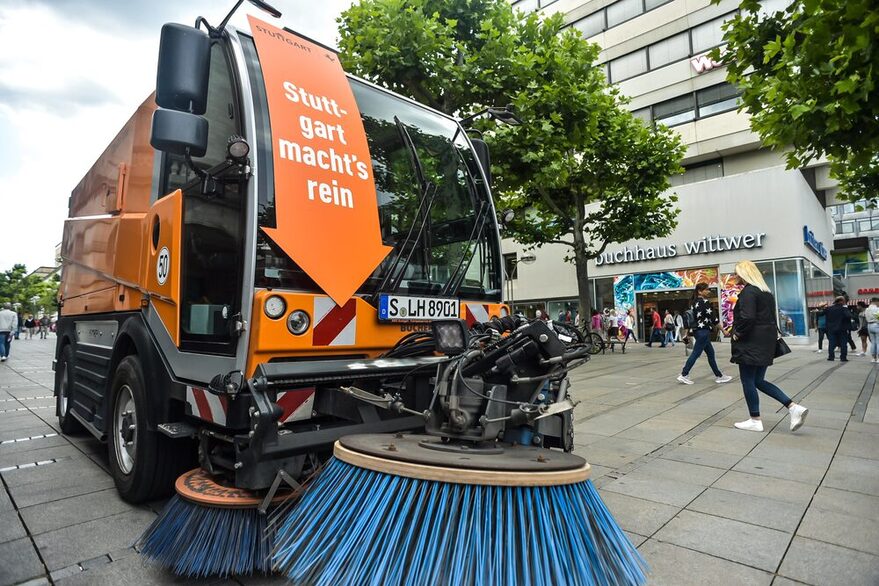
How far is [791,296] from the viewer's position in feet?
61.5

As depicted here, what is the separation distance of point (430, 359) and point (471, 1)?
929cm

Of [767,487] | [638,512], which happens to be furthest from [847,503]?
[638,512]

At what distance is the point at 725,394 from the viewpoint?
7629mm

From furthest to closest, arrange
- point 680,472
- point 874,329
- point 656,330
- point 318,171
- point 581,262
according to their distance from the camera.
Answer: point 656,330 < point 581,262 < point 874,329 < point 680,472 < point 318,171

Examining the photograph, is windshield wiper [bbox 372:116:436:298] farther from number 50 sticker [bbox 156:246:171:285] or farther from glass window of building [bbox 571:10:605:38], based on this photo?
glass window of building [bbox 571:10:605:38]

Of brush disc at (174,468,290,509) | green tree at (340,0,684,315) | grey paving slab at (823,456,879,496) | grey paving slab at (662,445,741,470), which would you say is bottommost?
grey paving slab at (823,456,879,496)

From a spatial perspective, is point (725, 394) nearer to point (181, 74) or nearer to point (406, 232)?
point (406, 232)

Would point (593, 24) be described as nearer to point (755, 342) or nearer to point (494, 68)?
point (494, 68)

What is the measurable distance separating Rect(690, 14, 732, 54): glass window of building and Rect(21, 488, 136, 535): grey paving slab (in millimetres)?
25695

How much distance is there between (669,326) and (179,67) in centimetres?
2055

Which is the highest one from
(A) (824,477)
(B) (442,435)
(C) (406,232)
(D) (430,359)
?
(C) (406,232)

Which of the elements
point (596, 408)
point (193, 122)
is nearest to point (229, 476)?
point (193, 122)

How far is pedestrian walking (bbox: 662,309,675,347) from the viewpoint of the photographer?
65.8 ft


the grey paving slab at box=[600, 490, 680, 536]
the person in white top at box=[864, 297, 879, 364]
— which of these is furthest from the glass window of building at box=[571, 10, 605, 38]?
the grey paving slab at box=[600, 490, 680, 536]
